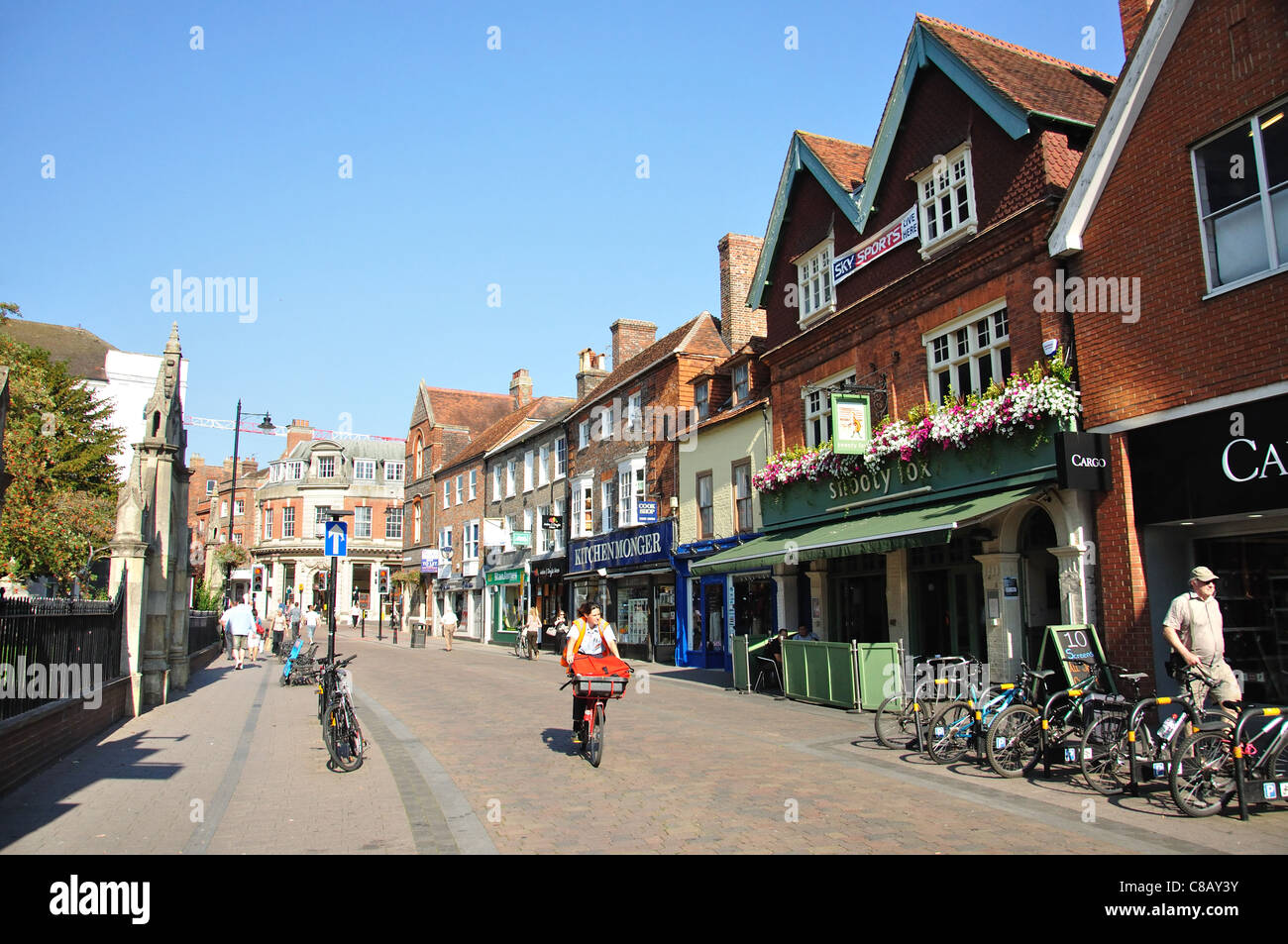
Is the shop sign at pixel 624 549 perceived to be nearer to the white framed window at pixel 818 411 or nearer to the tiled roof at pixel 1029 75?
the white framed window at pixel 818 411

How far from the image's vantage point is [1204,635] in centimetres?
838

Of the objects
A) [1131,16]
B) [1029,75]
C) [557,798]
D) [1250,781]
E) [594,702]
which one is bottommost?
[557,798]

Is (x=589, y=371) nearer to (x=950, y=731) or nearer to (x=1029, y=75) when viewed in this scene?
(x=1029, y=75)

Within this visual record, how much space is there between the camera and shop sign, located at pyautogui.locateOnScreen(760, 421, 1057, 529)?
514 inches

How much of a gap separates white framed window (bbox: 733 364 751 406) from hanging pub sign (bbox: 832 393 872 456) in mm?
6709

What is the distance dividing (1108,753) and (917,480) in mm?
7607

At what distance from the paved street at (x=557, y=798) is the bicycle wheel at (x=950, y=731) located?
0.23 metres

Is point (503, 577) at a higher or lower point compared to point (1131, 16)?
lower

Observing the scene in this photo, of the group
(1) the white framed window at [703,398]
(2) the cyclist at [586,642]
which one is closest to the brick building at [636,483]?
(1) the white framed window at [703,398]

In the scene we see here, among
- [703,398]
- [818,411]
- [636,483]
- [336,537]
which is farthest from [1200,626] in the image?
[636,483]

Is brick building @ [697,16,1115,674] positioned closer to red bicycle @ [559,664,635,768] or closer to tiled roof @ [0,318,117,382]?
red bicycle @ [559,664,635,768]
